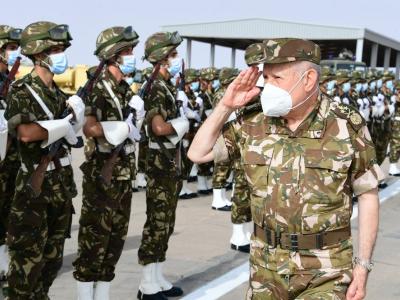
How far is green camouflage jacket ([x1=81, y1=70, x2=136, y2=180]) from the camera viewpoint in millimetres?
4434

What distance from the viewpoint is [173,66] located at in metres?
5.33

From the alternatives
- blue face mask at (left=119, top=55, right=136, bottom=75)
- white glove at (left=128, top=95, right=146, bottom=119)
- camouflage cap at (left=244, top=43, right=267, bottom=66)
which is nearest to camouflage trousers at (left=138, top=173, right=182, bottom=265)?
white glove at (left=128, top=95, right=146, bottom=119)

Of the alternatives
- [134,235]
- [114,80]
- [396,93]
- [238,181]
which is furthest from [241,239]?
[396,93]

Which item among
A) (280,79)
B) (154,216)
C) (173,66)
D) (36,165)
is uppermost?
(280,79)

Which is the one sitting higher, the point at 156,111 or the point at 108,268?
the point at 156,111

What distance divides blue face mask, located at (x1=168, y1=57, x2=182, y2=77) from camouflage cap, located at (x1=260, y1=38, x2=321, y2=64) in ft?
8.20

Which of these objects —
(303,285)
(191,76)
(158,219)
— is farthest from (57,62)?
(191,76)

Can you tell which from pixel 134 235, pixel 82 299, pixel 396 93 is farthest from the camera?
pixel 396 93

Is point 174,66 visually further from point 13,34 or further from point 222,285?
point 222,285

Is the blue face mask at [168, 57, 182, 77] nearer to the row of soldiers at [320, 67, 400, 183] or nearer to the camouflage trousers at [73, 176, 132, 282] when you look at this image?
the camouflage trousers at [73, 176, 132, 282]

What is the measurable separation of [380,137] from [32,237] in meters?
8.81

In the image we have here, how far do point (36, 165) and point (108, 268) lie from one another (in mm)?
976

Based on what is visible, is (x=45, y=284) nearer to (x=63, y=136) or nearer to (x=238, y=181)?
(x=63, y=136)

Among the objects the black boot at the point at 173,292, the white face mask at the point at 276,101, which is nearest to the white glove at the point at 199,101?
the black boot at the point at 173,292
